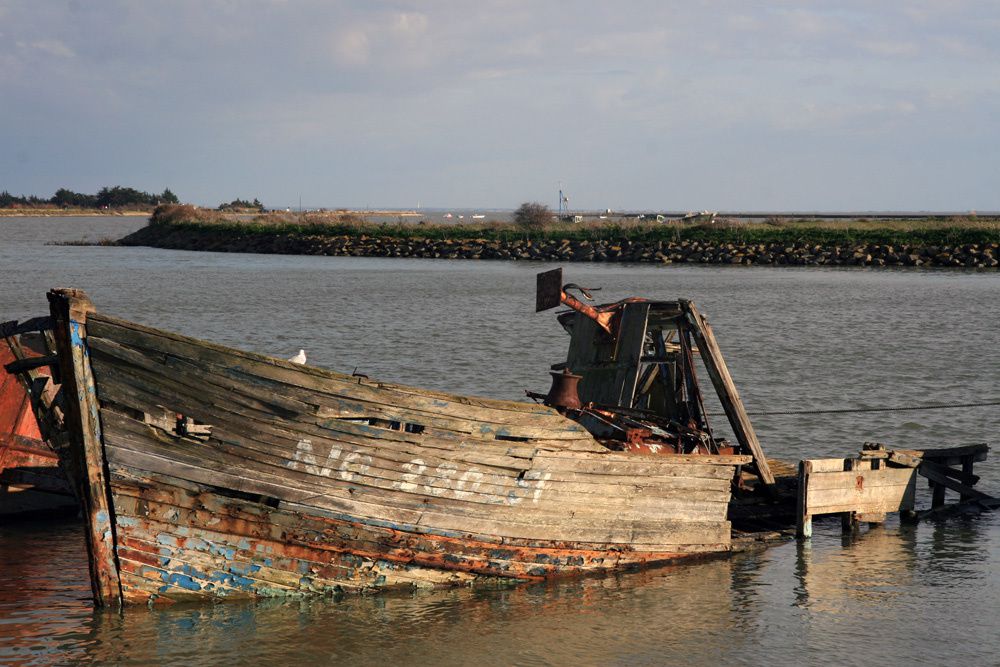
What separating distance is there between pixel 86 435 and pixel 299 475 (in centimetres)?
174

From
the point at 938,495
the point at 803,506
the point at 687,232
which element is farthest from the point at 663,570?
the point at 687,232

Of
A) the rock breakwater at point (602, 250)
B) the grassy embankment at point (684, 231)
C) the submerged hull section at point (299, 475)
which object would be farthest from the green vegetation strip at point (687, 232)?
the submerged hull section at point (299, 475)

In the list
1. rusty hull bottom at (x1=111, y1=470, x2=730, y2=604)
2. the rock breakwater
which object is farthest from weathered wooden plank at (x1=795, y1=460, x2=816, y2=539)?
the rock breakwater

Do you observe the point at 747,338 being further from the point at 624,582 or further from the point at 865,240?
the point at 865,240

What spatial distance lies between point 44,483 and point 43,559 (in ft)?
5.15

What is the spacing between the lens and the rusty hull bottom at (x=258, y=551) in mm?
9557

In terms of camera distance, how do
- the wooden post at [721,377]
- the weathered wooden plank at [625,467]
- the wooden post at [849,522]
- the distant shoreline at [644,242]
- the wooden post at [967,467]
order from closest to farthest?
the weathered wooden plank at [625,467] → the wooden post at [721,377] → the wooden post at [849,522] → the wooden post at [967,467] → the distant shoreline at [644,242]

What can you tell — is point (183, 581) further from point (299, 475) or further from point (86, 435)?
point (86, 435)

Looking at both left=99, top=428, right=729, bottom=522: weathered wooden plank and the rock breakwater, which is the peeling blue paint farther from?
the rock breakwater

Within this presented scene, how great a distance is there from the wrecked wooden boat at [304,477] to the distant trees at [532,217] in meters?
72.2

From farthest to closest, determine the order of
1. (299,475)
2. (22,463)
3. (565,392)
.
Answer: (22,463), (565,392), (299,475)

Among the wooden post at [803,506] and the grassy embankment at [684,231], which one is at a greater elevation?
the grassy embankment at [684,231]

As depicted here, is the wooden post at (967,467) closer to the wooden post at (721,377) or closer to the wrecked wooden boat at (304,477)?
the wooden post at (721,377)

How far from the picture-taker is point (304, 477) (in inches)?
381
